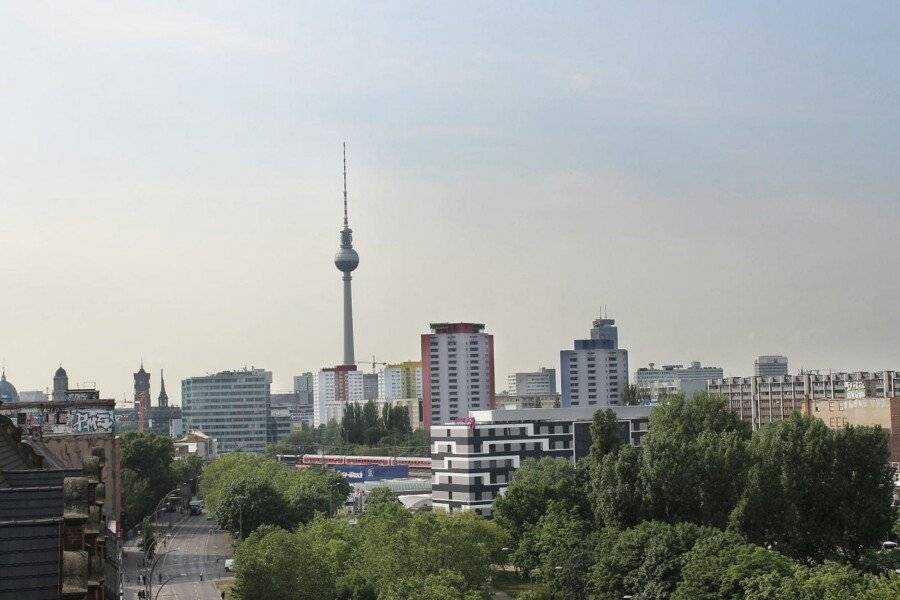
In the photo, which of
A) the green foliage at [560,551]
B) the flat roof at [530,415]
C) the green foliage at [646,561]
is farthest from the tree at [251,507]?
the green foliage at [646,561]

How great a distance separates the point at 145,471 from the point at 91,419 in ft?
200

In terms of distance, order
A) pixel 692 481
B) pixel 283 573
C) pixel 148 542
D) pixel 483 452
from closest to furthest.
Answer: pixel 283 573
pixel 692 481
pixel 148 542
pixel 483 452

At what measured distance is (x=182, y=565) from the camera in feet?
326

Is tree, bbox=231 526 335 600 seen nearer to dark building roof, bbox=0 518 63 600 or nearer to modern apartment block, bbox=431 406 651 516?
modern apartment block, bbox=431 406 651 516

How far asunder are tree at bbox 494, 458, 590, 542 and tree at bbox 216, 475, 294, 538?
23.3 meters

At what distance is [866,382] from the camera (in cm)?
19938

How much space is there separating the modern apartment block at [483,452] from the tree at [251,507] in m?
16.7

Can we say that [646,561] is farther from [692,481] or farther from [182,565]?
[182,565]

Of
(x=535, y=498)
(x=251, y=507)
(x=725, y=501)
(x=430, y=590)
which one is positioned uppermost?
(x=725, y=501)

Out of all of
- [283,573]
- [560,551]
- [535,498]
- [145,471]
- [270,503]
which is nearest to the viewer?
[283,573]

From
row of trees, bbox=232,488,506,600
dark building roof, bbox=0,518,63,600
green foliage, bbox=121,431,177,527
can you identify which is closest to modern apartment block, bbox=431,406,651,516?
green foliage, bbox=121,431,177,527

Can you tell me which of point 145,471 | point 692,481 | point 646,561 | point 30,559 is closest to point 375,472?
point 145,471

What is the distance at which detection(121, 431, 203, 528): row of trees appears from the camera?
122 metres

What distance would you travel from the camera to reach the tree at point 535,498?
8488 cm
